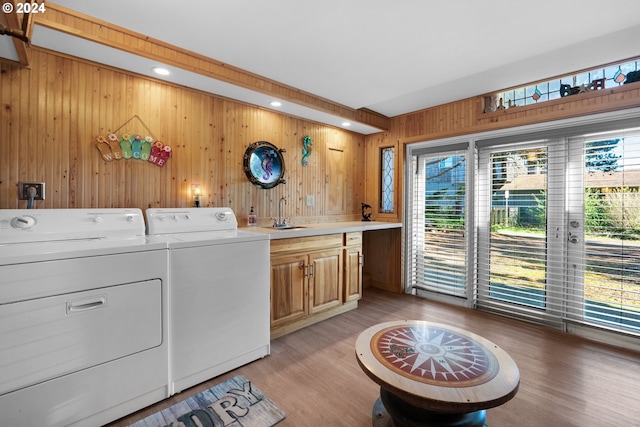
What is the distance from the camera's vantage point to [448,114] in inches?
139

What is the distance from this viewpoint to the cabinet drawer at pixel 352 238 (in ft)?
10.7

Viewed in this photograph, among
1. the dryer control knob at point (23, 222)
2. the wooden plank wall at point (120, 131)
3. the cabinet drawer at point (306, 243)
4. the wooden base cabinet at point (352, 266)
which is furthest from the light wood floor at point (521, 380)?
the wooden plank wall at point (120, 131)

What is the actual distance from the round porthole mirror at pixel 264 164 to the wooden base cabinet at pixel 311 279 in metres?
0.82

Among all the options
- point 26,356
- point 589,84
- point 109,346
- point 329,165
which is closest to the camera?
point 26,356

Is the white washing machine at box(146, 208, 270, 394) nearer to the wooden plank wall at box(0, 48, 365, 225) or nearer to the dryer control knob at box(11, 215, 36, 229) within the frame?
the wooden plank wall at box(0, 48, 365, 225)

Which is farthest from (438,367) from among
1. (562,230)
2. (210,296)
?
(562,230)

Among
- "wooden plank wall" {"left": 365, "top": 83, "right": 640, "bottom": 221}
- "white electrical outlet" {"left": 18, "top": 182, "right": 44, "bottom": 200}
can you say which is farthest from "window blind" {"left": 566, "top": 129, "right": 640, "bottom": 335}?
"white electrical outlet" {"left": 18, "top": 182, "right": 44, "bottom": 200}

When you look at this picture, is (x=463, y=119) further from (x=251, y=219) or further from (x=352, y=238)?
(x=251, y=219)

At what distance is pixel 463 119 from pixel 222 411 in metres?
3.67

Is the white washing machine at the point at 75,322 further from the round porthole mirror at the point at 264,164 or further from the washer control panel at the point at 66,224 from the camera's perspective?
the round porthole mirror at the point at 264,164

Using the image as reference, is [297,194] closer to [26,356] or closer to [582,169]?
[26,356]

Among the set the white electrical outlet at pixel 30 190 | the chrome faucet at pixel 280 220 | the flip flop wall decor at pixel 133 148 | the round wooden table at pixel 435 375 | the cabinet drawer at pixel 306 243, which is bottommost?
the round wooden table at pixel 435 375

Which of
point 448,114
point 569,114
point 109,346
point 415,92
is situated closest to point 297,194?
point 415,92

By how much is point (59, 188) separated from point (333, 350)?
244 cm
